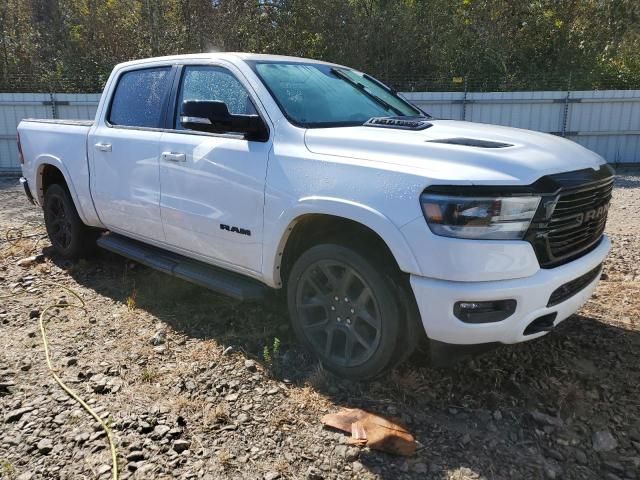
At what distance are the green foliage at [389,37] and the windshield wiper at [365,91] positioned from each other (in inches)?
408

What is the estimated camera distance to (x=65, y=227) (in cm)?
570

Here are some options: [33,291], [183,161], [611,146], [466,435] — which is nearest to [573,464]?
[466,435]

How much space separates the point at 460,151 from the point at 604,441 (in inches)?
64.3

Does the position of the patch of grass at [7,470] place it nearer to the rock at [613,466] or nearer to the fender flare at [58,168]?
the rock at [613,466]

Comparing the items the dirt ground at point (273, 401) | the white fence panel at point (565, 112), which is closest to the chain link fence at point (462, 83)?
the white fence panel at point (565, 112)

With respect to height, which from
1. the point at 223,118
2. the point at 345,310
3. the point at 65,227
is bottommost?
the point at 65,227

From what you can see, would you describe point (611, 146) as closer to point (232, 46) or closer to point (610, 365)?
point (232, 46)

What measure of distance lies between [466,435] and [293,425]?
894mm

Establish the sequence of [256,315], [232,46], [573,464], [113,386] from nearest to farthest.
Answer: [573,464] → [113,386] → [256,315] → [232,46]

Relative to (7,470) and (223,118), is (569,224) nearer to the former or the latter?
(223,118)

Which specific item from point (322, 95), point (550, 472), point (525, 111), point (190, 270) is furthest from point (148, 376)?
point (525, 111)

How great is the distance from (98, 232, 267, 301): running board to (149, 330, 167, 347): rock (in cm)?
43

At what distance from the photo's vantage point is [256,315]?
168 inches

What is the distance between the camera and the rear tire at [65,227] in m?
5.50
